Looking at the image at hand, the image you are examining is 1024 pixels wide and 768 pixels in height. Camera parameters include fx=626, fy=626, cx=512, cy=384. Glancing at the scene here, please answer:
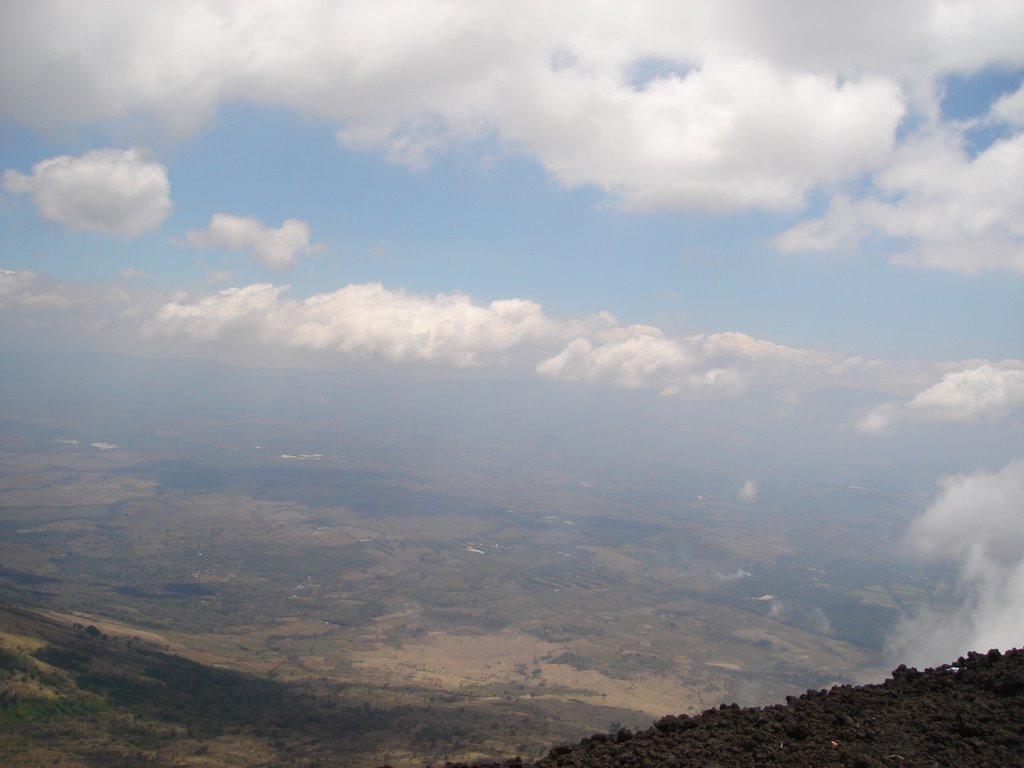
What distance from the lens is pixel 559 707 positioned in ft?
235

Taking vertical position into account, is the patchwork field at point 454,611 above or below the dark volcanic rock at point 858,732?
below

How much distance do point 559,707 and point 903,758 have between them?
71226 mm

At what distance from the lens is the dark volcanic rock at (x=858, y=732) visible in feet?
27.3

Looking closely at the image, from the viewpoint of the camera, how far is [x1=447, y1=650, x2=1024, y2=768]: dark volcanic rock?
8328 millimetres

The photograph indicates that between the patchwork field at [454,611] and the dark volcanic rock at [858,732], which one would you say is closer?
the dark volcanic rock at [858,732]

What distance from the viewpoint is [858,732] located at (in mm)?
8992

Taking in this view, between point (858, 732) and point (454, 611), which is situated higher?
point (858, 732)

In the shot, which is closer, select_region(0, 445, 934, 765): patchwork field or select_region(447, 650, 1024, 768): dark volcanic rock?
select_region(447, 650, 1024, 768): dark volcanic rock

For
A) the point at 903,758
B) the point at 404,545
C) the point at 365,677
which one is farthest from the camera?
the point at 404,545

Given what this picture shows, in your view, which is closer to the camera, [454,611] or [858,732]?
[858,732]

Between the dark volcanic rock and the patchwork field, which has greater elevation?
the dark volcanic rock

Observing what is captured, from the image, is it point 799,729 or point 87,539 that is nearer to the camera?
point 799,729

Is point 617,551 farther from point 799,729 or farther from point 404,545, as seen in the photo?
point 799,729

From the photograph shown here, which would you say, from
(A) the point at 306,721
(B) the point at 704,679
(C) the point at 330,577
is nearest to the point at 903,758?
(A) the point at 306,721
